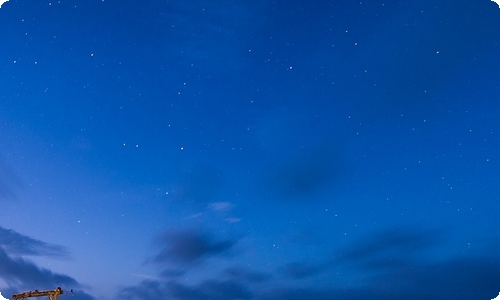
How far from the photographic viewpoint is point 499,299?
211 inches

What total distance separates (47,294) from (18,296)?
145 centimetres

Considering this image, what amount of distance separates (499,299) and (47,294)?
65.8 ft

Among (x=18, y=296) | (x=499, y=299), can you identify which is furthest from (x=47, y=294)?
(x=499, y=299)

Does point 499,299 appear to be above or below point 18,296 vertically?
below

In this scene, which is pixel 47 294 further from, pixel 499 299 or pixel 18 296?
pixel 499 299

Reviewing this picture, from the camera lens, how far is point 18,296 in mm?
18906

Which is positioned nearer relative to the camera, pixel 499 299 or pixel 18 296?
pixel 499 299

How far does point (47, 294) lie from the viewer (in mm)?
18938

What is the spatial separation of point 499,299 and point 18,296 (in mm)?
21095

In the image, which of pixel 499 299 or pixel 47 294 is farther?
pixel 47 294

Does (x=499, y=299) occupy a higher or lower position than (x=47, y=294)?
lower
